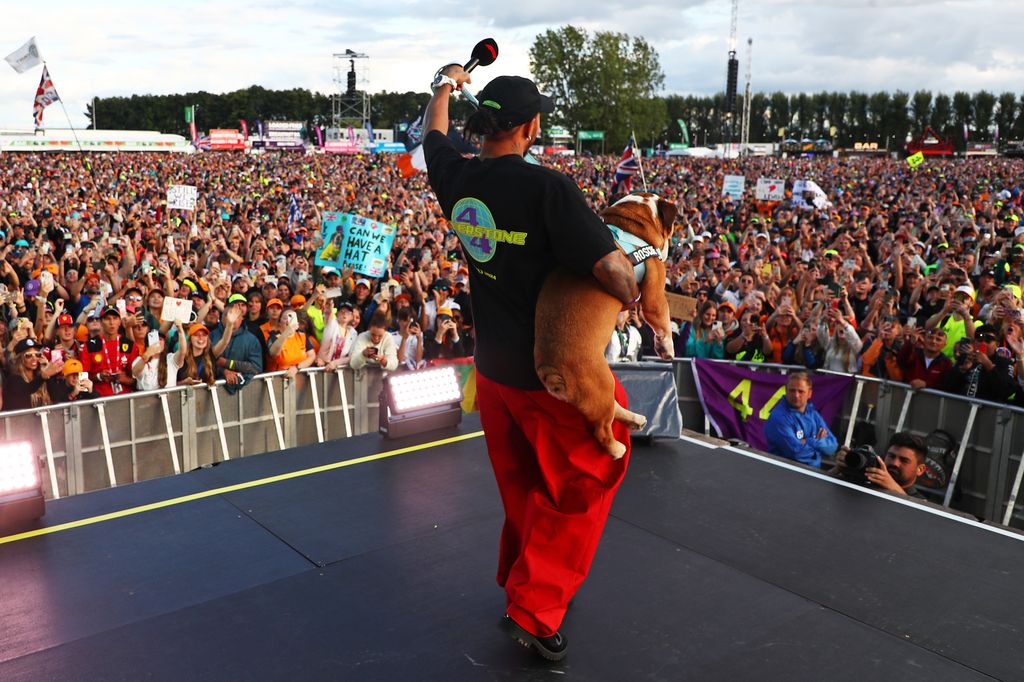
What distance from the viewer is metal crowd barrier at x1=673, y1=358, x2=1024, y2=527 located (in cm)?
611

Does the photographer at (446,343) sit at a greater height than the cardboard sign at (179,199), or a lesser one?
lesser

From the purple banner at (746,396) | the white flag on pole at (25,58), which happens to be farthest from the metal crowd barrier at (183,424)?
the white flag on pole at (25,58)

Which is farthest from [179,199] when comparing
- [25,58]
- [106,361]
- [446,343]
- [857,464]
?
[857,464]

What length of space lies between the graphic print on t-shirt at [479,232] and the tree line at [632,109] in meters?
80.0


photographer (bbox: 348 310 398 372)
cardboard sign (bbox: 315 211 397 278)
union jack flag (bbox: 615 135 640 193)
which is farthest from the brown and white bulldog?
union jack flag (bbox: 615 135 640 193)

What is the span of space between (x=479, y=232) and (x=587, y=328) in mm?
480

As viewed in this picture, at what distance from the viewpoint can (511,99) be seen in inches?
104

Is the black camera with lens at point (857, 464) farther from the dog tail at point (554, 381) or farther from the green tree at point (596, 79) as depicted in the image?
the green tree at point (596, 79)

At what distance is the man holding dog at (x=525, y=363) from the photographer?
256cm

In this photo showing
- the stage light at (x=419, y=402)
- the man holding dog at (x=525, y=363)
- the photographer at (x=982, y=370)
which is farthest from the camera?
the photographer at (x=982, y=370)

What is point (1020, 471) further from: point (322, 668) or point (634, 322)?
point (322, 668)

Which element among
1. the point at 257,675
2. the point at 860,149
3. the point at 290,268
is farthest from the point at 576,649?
the point at 860,149

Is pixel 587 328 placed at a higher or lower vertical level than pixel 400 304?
higher

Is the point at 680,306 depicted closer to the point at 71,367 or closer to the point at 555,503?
the point at 555,503
